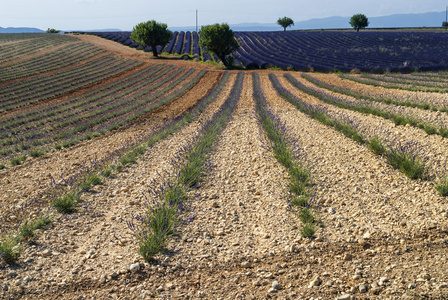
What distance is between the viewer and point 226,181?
808cm

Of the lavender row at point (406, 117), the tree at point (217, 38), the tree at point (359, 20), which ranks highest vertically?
the tree at point (359, 20)

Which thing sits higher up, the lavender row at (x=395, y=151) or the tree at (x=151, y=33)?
the tree at (x=151, y=33)

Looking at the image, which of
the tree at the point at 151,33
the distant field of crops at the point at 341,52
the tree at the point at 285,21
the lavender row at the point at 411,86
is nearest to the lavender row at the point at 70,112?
the lavender row at the point at 411,86

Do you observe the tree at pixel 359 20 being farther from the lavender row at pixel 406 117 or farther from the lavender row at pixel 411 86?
the lavender row at pixel 406 117

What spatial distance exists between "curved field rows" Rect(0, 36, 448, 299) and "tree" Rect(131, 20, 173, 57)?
58.8m

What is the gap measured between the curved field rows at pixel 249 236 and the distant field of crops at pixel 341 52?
35551mm

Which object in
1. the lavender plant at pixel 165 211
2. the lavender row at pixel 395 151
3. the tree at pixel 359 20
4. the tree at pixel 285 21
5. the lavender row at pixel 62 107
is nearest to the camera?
the lavender plant at pixel 165 211

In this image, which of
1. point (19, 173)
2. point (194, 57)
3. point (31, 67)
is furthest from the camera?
point (194, 57)

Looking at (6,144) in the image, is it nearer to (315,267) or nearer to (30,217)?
(30,217)

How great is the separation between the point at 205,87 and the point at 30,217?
2742 centimetres

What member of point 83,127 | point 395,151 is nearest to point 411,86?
point 395,151

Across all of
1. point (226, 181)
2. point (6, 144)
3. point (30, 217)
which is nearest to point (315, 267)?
point (226, 181)

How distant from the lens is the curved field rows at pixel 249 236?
418 centimetres

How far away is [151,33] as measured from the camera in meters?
64.2
